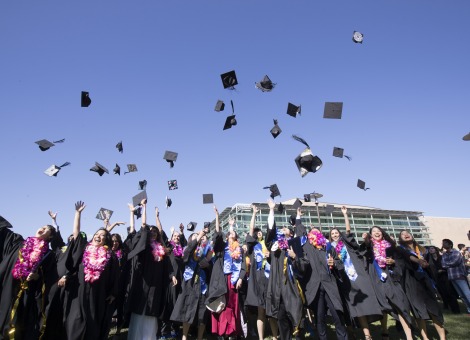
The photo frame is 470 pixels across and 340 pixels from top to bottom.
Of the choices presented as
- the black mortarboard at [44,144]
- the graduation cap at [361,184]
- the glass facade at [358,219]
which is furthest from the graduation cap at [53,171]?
the glass facade at [358,219]

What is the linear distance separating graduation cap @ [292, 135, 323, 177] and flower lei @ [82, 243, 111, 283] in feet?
14.7

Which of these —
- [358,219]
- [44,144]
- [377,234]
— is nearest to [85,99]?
[44,144]

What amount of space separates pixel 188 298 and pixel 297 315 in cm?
200

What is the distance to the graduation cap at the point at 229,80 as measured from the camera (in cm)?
722

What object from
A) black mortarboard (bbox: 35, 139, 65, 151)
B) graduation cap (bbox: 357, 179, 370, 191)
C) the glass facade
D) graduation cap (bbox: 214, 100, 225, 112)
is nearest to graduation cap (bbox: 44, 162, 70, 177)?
black mortarboard (bbox: 35, 139, 65, 151)

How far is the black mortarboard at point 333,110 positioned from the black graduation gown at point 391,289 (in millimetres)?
2949

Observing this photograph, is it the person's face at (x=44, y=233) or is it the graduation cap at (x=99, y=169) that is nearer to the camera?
the person's face at (x=44, y=233)

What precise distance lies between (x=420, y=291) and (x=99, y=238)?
17.5 feet

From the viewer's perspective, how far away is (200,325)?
523cm

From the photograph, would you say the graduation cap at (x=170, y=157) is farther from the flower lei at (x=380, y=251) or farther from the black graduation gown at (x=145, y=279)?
the flower lei at (x=380, y=251)

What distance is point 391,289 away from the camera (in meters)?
5.03

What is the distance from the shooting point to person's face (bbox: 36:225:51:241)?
4.57 metres

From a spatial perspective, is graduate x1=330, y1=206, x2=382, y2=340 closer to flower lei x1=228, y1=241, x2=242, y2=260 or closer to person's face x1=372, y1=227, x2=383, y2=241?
person's face x1=372, y1=227, x2=383, y2=241

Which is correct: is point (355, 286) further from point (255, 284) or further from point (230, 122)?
point (230, 122)
